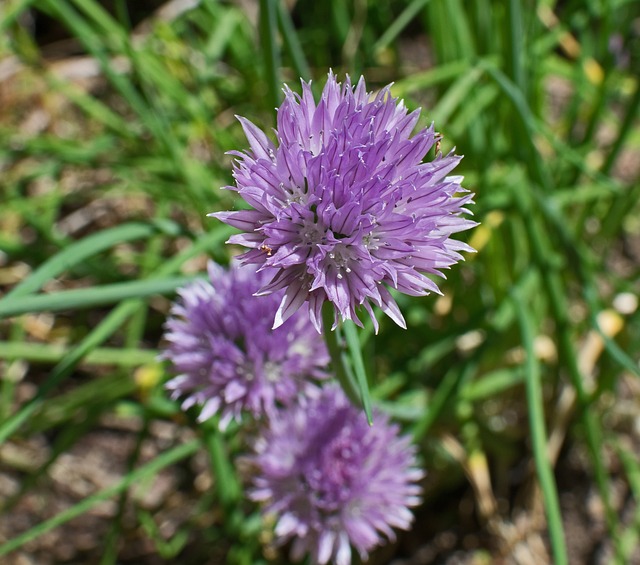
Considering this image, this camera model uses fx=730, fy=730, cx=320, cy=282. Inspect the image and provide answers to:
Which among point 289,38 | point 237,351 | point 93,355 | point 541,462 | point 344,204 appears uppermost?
point 289,38

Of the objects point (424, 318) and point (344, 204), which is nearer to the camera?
point (344, 204)

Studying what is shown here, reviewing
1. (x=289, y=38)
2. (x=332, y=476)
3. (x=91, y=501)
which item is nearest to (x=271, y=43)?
(x=289, y=38)

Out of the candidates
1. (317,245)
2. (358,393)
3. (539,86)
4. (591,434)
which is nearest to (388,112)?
(317,245)

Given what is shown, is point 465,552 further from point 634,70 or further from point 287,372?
point 634,70

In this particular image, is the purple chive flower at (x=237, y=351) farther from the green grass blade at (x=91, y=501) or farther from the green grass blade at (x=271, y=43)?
the green grass blade at (x=271, y=43)

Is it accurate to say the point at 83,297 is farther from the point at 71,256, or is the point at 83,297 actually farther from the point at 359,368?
the point at 359,368

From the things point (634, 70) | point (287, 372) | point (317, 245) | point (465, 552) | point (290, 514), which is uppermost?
point (317, 245)

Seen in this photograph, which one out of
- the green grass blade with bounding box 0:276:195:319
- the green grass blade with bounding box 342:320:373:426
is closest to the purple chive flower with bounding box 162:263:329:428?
the green grass blade with bounding box 0:276:195:319
